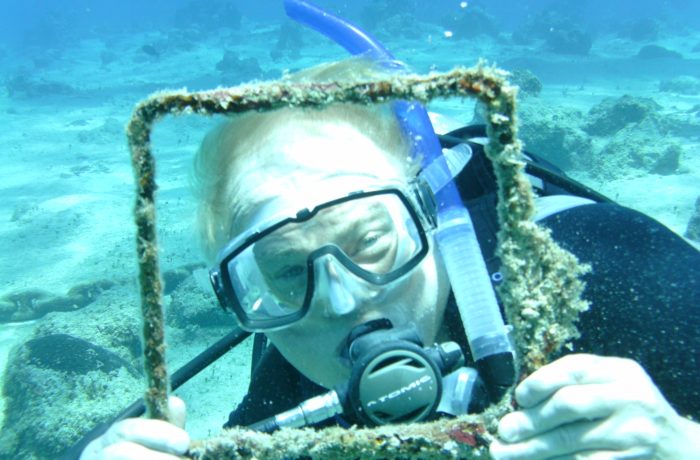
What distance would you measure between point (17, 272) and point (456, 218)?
9.81 metres

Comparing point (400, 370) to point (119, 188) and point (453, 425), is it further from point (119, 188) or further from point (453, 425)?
point (119, 188)

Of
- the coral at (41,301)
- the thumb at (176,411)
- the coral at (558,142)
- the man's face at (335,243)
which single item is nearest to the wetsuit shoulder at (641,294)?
the man's face at (335,243)

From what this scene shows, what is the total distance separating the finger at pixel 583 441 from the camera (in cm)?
104

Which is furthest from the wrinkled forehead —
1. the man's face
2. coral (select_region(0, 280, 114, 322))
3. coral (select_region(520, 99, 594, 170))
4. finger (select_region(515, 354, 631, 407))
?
coral (select_region(520, 99, 594, 170))

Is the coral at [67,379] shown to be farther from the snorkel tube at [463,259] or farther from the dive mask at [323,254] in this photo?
the snorkel tube at [463,259]

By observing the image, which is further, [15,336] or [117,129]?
[117,129]

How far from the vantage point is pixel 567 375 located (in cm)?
105

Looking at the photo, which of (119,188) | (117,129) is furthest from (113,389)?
(117,129)

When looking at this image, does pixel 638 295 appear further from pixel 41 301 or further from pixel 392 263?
pixel 41 301

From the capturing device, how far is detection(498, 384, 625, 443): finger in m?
1.03

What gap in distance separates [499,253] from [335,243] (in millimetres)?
1092

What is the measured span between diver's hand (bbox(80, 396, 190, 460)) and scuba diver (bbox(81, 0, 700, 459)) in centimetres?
12

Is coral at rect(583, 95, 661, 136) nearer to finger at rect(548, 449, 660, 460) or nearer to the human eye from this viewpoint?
the human eye

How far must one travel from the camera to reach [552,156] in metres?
11.7
